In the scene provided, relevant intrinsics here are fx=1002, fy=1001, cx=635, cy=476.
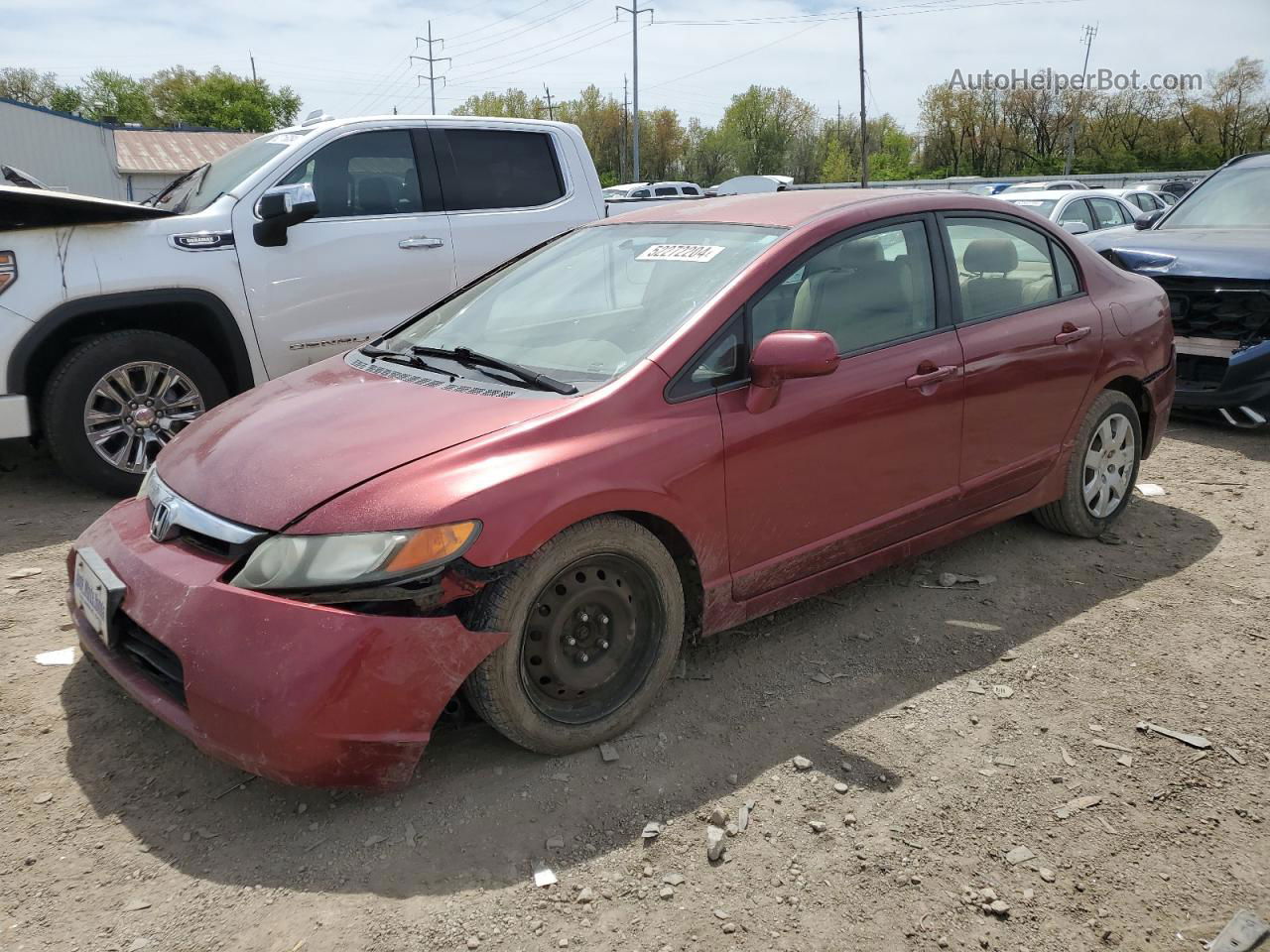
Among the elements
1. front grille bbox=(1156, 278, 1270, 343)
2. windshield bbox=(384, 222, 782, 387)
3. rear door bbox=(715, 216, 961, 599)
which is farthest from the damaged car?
windshield bbox=(384, 222, 782, 387)

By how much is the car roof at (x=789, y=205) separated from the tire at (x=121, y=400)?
258cm

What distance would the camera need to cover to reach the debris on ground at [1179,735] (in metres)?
3.02

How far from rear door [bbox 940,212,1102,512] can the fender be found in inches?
148

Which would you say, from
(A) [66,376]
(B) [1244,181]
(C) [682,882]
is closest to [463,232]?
(A) [66,376]

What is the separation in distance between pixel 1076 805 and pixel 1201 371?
4826 mm

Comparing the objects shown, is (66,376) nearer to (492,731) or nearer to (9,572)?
(9,572)

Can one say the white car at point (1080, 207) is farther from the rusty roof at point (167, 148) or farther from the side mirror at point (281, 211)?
the rusty roof at point (167, 148)

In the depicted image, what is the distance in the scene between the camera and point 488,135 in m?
6.53

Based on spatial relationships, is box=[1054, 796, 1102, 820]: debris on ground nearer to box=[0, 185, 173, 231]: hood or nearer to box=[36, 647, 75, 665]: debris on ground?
box=[36, 647, 75, 665]: debris on ground

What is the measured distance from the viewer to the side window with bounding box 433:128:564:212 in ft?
20.8

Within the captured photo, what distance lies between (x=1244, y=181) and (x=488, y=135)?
19.3ft

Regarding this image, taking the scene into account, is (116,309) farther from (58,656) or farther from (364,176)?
(58,656)

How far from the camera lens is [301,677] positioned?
7.94 feet

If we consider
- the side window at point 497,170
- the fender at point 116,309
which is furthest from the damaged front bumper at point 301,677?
the side window at point 497,170
